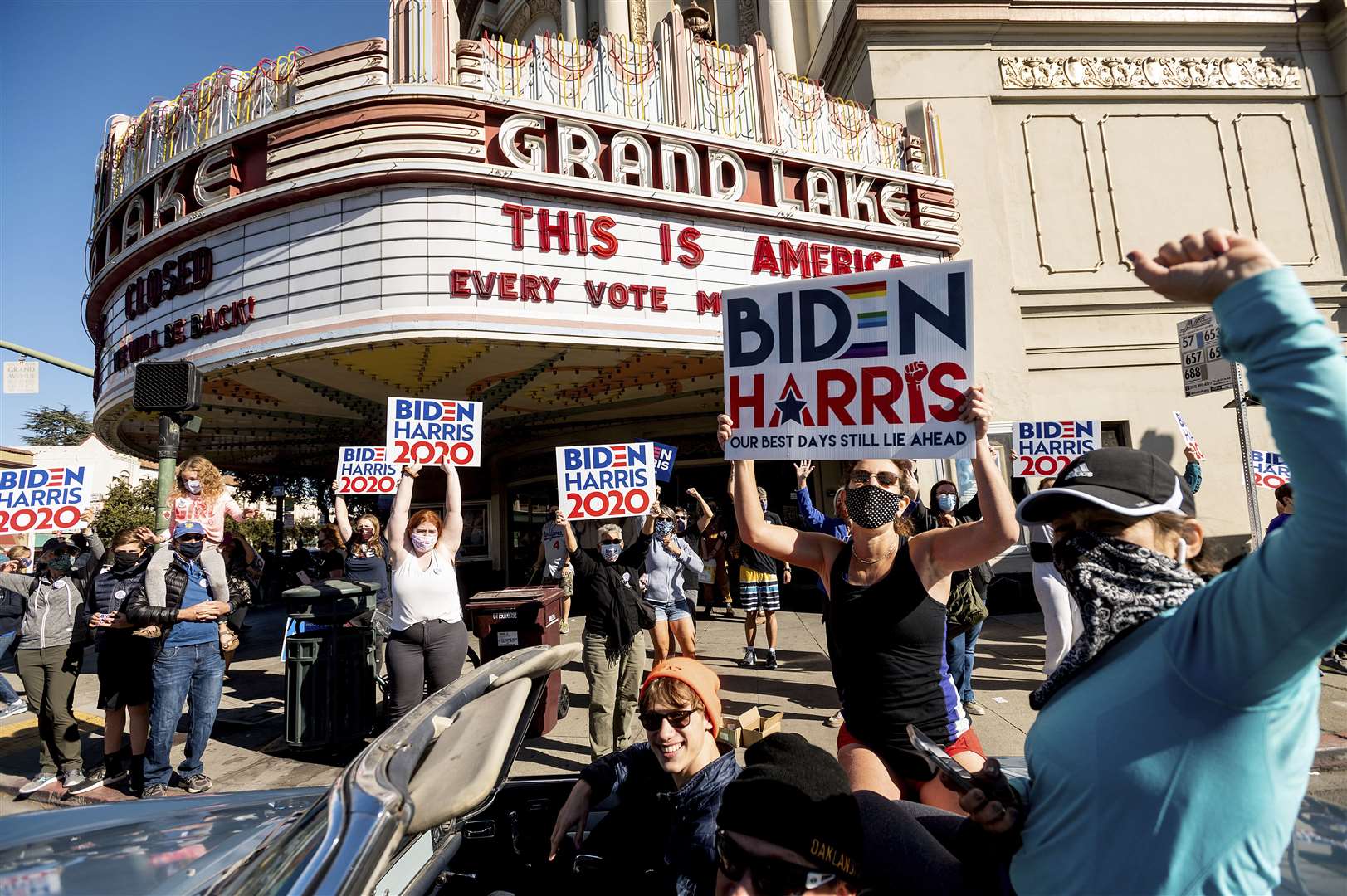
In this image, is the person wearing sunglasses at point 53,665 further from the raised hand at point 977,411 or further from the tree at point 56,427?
the tree at point 56,427

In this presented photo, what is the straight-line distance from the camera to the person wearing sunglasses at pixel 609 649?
4.96 m

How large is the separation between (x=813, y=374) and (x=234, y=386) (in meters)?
10.9

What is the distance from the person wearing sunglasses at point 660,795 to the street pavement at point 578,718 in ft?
8.96

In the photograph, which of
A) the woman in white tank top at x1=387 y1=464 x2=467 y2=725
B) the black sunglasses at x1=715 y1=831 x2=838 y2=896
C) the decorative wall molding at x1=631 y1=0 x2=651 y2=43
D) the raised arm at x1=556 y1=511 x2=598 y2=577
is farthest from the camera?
the decorative wall molding at x1=631 y1=0 x2=651 y2=43

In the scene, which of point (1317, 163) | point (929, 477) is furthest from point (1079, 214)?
point (929, 477)

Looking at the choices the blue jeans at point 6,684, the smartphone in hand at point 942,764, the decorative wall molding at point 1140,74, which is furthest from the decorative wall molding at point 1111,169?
the blue jeans at point 6,684

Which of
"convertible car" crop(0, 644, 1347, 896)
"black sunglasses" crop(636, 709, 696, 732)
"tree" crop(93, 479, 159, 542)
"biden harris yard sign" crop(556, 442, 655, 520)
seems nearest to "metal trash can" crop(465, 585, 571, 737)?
"biden harris yard sign" crop(556, 442, 655, 520)

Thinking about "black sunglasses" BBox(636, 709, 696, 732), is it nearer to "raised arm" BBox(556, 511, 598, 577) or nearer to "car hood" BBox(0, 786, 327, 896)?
"car hood" BBox(0, 786, 327, 896)

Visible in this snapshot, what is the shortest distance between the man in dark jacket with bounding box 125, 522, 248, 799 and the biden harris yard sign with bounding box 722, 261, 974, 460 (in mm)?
3998

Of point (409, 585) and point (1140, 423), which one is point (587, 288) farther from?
point (1140, 423)

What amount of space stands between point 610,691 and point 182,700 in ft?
9.69

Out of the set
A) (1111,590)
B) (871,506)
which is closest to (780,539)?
(871,506)

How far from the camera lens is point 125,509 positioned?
26.9 metres

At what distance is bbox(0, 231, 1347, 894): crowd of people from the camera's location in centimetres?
89
